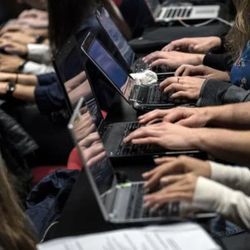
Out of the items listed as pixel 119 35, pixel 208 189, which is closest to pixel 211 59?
pixel 119 35

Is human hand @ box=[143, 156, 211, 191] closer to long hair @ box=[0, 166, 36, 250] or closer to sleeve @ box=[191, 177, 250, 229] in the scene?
sleeve @ box=[191, 177, 250, 229]

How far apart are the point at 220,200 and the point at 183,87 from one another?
0.66 meters

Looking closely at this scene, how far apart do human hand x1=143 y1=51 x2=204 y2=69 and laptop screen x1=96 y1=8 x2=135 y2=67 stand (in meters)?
0.08

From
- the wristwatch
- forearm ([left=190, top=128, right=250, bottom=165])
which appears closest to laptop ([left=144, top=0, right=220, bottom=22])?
the wristwatch

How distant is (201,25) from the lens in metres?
2.59

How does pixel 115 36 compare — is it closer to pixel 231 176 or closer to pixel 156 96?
pixel 156 96

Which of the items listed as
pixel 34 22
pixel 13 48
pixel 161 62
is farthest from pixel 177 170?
pixel 34 22

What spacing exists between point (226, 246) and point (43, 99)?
1.28 meters

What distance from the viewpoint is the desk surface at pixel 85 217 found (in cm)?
121

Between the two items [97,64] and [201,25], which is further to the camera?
[201,25]

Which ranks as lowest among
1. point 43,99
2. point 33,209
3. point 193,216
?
point 43,99

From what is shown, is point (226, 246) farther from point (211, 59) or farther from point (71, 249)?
point (211, 59)

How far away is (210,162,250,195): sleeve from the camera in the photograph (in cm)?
110

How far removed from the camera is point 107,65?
173 cm
